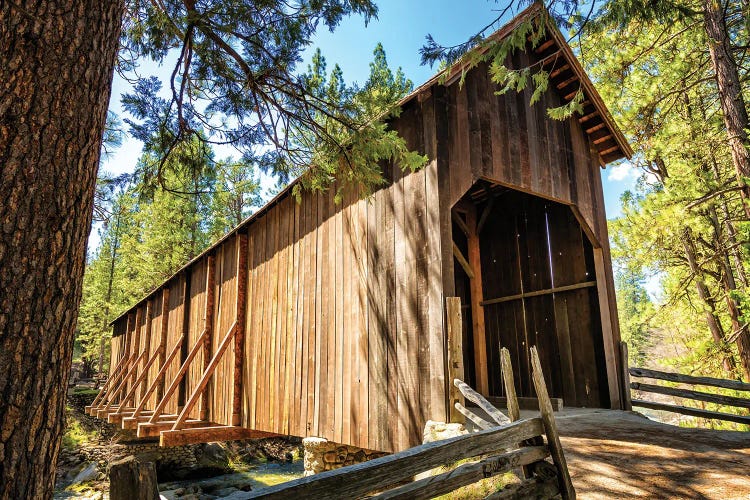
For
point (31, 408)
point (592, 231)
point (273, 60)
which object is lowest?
point (31, 408)

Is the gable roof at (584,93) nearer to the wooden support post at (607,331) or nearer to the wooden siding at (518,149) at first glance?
the wooden siding at (518,149)

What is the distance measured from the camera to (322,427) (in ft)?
21.7

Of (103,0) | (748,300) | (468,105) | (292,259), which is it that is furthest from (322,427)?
(748,300)

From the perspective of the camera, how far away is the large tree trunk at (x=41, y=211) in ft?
5.67

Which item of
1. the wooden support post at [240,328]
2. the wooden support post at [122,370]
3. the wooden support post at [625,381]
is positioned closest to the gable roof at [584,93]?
the wooden support post at [625,381]

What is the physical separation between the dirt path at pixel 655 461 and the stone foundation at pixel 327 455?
3138mm

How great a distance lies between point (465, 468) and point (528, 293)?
5.98 m

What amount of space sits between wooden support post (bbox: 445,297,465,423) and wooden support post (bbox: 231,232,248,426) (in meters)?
5.71

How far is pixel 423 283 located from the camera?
533 centimetres

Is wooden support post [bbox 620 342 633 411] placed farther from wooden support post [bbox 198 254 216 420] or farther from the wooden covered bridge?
wooden support post [bbox 198 254 216 420]

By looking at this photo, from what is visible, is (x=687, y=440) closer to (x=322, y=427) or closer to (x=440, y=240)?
(x=440, y=240)

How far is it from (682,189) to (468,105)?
7.30m

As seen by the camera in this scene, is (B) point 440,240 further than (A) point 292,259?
No

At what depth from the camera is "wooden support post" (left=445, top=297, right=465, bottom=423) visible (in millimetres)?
4742
